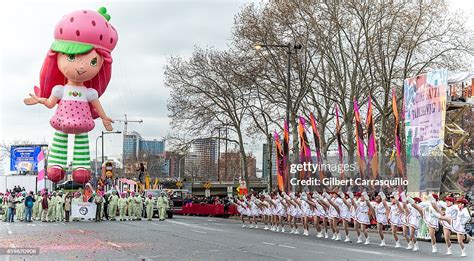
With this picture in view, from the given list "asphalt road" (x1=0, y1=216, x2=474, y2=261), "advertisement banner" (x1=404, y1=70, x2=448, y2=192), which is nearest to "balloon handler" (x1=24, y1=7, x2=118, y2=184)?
"asphalt road" (x1=0, y1=216, x2=474, y2=261)

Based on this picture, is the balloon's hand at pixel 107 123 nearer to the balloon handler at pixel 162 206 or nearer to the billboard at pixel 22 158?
the balloon handler at pixel 162 206

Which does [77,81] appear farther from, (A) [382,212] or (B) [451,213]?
(B) [451,213]

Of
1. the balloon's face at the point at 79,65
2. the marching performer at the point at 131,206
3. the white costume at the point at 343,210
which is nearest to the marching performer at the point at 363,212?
the white costume at the point at 343,210

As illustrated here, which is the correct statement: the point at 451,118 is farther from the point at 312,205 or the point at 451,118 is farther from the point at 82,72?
the point at 82,72

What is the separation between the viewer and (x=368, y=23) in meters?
41.9

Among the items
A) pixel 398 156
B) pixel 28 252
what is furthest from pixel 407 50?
pixel 28 252

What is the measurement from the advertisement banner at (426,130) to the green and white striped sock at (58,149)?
1257cm

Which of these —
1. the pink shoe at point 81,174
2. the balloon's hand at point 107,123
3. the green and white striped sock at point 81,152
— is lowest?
the pink shoe at point 81,174

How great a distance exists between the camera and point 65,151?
85.9 ft

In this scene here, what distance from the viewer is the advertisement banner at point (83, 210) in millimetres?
37906

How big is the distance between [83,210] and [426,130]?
1979 centimetres

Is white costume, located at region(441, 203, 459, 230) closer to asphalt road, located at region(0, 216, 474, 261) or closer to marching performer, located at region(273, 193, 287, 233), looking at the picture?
asphalt road, located at region(0, 216, 474, 261)

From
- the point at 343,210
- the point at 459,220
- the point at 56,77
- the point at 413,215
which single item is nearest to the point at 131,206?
the point at 56,77

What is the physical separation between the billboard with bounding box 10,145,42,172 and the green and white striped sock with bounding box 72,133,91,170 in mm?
45710
